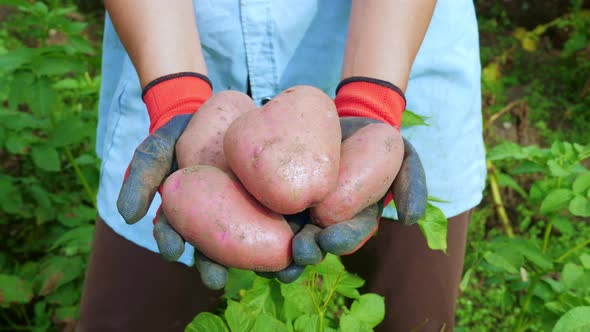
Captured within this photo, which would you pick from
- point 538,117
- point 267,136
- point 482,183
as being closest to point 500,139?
point 538,117

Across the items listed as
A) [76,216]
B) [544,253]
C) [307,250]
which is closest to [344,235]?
[307,250]

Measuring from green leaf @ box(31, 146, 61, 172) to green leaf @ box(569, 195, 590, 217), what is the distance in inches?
58.1

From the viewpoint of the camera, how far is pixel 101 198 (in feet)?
4.98

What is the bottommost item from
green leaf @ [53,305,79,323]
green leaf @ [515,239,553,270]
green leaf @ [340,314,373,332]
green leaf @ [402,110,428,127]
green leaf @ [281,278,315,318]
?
green leaf @ [53,305,79,323]

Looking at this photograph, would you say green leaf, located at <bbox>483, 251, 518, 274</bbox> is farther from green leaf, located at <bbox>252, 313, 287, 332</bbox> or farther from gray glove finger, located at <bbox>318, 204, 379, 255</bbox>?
green leaf, located at <bbox>252, 313, 287, 332</bbox>

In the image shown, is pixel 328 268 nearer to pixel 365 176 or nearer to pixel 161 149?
pixel 365 176

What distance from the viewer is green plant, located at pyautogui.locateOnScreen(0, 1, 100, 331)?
5.53 ft

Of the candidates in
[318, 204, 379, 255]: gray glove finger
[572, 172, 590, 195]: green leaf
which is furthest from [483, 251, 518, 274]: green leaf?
[318, 204, 379, 255]: gray glove finger

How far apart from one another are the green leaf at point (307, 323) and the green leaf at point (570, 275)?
0.66 meters

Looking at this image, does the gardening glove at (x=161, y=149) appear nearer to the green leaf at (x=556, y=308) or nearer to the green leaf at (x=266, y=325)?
the green leaf at (x=266, y=325)

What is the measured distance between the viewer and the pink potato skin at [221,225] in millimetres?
997

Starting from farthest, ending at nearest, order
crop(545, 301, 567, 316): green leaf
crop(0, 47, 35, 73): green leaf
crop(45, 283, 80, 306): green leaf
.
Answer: crop(45, 283, 80, 306): green leaf → crop(0, 47, 35, 73): green leaf → crop(545, 301, 567, 316): green leaf

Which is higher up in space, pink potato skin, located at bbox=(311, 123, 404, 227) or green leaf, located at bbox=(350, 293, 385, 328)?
pink potato skin, located at bbox=(311, 123, 404, 227)

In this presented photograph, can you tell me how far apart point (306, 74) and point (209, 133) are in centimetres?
36
